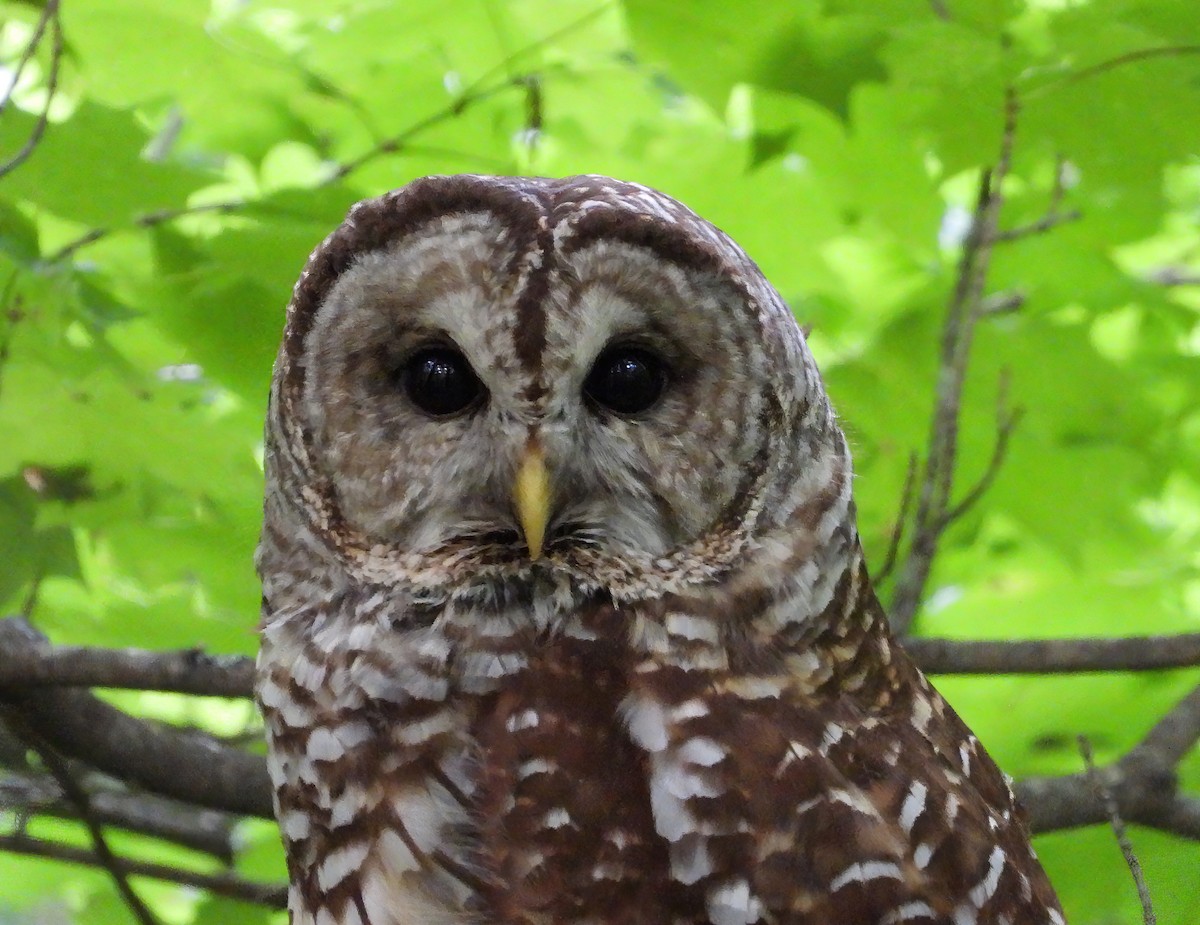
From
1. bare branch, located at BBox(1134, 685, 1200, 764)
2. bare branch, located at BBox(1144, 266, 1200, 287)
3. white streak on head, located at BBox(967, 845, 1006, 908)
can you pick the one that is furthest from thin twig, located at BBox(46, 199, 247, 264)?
bare branch, located at BBox(1144, 266, 1200, 287)

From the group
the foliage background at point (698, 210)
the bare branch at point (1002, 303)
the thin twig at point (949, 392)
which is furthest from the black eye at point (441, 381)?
the bare branch at point (1002, 303)

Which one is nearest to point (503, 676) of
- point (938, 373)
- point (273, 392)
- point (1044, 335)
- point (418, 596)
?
point (418, 596)

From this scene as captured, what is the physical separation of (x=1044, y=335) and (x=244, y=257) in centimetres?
177

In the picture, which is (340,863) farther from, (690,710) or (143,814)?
(143,814)

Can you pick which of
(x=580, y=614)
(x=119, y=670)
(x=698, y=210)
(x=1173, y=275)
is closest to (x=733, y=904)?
(x=580, y=614)

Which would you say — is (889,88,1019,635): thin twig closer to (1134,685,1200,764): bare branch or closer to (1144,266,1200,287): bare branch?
(1134,685,1200,764): bare branch

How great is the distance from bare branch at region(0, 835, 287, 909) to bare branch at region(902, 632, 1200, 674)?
125 cm

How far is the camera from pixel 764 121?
2754 mm

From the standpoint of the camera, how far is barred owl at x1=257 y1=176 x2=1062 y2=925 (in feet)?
5.46

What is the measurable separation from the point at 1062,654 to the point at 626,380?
1.04 m

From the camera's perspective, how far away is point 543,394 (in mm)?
1714

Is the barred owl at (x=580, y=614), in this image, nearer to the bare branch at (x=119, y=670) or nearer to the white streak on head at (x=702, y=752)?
the white streak on head at (x=702, y=752)

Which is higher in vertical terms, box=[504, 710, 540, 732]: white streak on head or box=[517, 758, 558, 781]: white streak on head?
box=[504, 710, 540, 732]: white streak on head

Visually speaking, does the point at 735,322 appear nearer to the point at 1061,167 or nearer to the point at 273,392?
the point at 273,392
